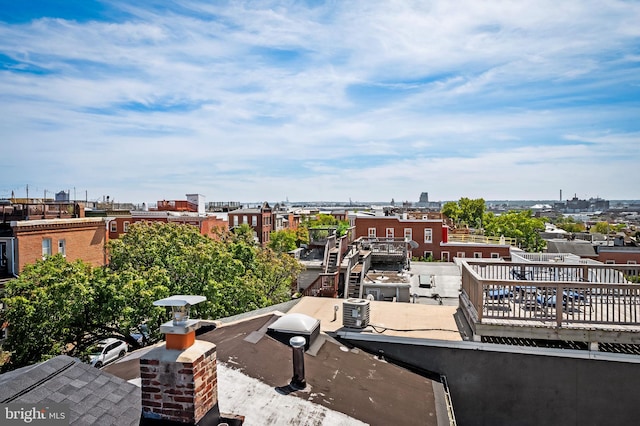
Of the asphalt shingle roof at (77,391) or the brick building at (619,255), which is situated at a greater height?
the asphalt shingle roof at (77,391)

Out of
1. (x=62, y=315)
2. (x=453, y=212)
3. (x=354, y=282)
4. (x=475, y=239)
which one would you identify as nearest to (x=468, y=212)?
(x=453, y=212)

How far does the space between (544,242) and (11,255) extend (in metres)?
64.1

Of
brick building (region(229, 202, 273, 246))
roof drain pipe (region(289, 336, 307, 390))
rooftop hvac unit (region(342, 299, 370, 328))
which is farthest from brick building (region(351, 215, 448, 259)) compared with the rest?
roof drain pipe (region(289, 336, 307, 390))

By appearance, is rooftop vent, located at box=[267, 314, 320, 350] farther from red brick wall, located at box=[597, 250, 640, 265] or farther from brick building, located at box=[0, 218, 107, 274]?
red brick wall, located at box=[597, 250, 640, 265]

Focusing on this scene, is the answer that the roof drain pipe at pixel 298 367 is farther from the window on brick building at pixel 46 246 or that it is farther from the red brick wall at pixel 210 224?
the red brick wall at pixel 210 224

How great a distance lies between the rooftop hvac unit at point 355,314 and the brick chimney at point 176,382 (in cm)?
466

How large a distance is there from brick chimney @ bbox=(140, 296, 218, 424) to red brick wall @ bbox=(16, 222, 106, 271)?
2135 cm

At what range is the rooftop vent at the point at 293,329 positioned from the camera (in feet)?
25.6

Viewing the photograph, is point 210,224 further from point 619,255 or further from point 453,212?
point 453,212

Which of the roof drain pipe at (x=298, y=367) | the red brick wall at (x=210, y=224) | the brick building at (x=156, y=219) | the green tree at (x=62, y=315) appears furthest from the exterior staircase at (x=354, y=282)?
the brick building at (x=156, y=219)

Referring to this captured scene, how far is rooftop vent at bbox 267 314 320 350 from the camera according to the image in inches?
308

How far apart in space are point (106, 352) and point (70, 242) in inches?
533

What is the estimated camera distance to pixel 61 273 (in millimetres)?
15141

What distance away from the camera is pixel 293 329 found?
26.0 ft
